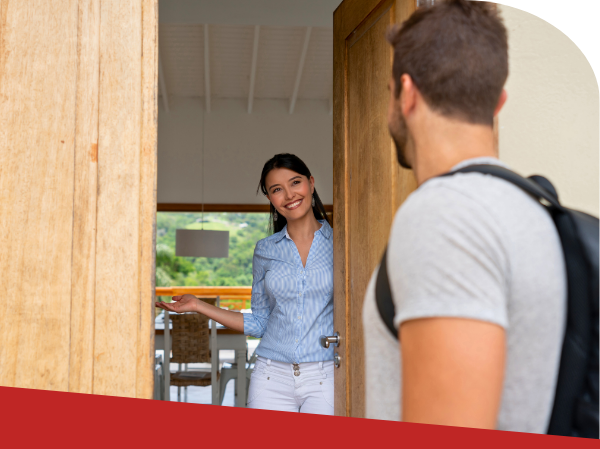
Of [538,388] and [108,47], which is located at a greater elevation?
[108,47]

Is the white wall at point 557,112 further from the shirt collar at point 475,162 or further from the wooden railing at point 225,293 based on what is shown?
the wooden railing at point 225,293

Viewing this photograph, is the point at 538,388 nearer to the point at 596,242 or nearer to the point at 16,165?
the point at 596,242

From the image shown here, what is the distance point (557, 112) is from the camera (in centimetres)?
141

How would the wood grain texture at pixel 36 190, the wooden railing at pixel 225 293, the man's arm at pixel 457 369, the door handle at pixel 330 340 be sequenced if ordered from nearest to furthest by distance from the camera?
the man's arm at pixel 457 369 → the wood grain texture at pixel 36 190 → the door handle at pixel 330 340 → the wooden railing at pixel 225 293

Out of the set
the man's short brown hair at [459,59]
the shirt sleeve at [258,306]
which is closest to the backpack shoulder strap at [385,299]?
the man's short brown hair at [459,59]

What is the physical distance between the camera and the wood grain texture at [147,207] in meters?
1.20

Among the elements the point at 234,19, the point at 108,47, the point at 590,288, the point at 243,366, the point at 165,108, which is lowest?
the point at 243,366

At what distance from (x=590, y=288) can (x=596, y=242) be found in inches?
2.2

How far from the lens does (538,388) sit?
660 mm

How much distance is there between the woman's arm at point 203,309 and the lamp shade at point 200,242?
4130mm

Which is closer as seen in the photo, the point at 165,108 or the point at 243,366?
the point at 243,366

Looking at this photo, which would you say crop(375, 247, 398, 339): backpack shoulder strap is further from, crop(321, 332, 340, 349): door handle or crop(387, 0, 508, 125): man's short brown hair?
crop(321, 332, 340, 349): door handle

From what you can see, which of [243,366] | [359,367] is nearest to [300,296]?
[359,367]

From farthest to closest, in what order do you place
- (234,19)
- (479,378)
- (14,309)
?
(234,19)
(14,309)
(479,378)
